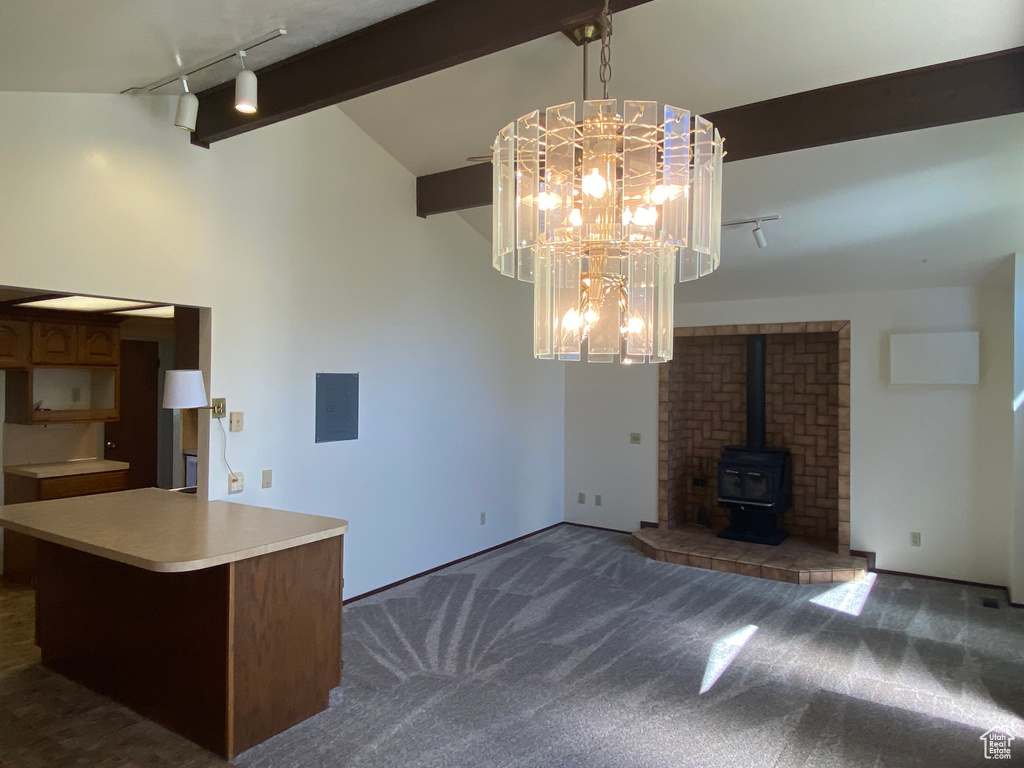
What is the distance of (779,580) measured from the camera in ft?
15.4

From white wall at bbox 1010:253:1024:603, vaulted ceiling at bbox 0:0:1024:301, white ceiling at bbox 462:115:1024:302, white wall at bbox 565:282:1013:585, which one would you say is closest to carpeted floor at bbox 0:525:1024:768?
white wall at bbox 1010:253:1024:603

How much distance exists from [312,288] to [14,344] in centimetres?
224

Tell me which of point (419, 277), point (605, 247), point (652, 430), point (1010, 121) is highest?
point (1010, 121)

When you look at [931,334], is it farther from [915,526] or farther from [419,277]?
[419,277]

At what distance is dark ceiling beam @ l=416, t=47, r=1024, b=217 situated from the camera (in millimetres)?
2637

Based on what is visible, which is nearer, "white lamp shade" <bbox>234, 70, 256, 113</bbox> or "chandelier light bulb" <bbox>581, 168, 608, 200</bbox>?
"chandelier light bulb" <bbox>581, 168, 608, 200</bbox>

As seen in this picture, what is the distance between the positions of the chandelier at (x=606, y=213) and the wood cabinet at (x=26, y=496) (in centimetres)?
393

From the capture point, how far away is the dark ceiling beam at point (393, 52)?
85.1 inches

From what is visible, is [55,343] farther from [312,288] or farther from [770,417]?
[770,417]

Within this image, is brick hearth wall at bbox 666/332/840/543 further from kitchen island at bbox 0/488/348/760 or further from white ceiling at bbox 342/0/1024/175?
kitchen island at bbox 0/488/348/760

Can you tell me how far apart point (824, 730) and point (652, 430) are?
342cm

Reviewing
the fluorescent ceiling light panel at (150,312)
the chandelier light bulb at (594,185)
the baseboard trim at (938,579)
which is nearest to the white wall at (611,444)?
the baseboard trim at (938,579)

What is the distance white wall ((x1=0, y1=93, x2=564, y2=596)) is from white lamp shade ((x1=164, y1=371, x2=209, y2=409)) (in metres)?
0.26

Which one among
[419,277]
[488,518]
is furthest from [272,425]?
[488,518]
